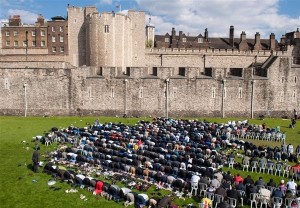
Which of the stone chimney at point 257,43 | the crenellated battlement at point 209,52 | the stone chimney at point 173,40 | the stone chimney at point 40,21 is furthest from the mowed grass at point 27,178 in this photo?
the stone chimney at point 40,21

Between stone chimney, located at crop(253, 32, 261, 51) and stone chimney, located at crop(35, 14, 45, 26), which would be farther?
stone chimney, located at crop(35, 14, 45, 26)

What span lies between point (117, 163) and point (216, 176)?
5.41 meters

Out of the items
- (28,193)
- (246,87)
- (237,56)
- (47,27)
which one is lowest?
(28,193)

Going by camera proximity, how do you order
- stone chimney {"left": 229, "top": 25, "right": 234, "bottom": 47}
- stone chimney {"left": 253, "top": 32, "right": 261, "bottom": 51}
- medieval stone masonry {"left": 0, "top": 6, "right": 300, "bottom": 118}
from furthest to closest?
1. stone chimney {"left": 229, "top": 25, "right": 234, "bottom": 47}
2. stone chimney {"left": 253, "top": 32, "right": 261, "bottom": 51}
3. medieval stone masonry {"left": 0, "top": 6, "right": 300, "bottom": 118}

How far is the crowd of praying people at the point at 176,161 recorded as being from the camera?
1520 cm

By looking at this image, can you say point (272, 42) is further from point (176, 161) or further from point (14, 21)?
point (176, 161)

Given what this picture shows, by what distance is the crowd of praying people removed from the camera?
1520 cm

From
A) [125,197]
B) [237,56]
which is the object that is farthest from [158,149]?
[237,56]

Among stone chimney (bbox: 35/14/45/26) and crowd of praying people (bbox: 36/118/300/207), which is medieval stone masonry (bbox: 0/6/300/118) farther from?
stone chimney (bbox: 35/14/45/26)

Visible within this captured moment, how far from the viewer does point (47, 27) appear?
200 feet

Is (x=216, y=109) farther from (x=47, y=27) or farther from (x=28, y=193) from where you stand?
(x=47, y=27)

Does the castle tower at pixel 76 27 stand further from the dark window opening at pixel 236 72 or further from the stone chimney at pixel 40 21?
the dark window opening at pixel 236 72

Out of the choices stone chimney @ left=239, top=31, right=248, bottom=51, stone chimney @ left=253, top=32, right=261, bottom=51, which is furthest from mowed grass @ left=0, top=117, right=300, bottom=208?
stone chimney @ left=253, top=32, right=261, bottom=51

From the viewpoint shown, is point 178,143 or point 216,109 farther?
point 216,109
